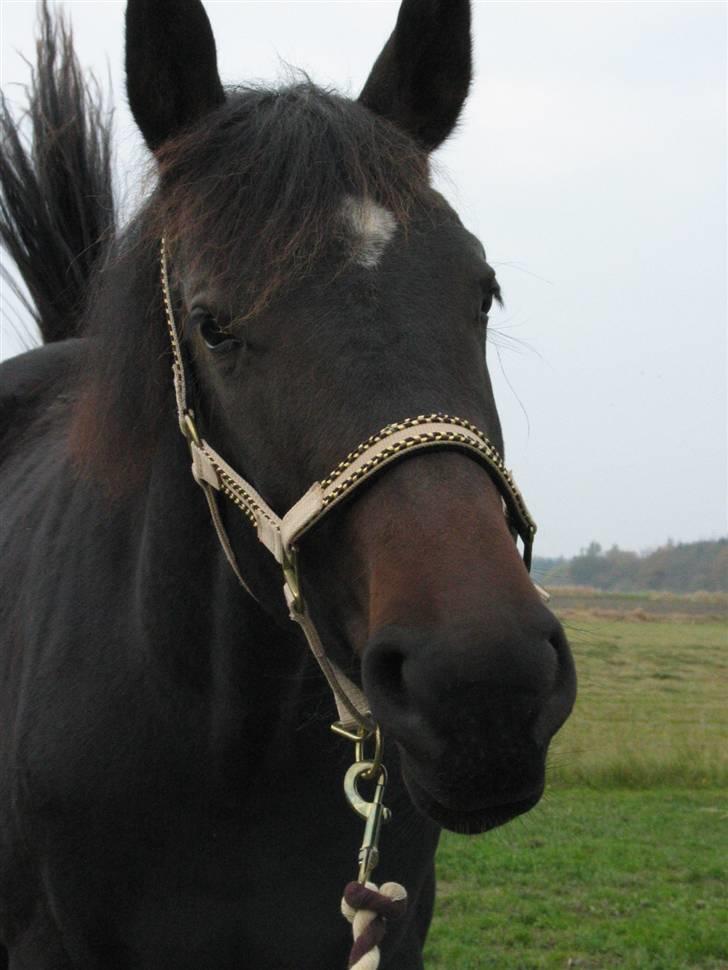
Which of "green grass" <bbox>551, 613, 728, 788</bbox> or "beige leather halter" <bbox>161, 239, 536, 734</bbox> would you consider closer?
"beige leather halter" <bbox>161, 239, 536, 734</bbox>

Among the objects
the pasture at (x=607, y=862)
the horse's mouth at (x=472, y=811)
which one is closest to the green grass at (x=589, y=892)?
the pasture at (x=607, y=862)

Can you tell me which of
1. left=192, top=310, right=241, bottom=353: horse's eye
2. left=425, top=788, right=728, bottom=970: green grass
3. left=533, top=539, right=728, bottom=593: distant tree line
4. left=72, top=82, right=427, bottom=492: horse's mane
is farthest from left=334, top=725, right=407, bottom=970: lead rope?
left=533, top=539, right=728, bottom=593: distant tree line

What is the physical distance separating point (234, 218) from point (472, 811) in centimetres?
128

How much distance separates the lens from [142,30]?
2.61 m

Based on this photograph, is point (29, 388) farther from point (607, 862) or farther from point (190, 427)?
point (607, 862)

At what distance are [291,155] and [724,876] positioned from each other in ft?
24.8

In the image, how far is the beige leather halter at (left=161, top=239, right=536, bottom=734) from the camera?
1.91 metres

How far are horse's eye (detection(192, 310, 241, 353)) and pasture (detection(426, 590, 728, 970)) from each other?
1041 mm

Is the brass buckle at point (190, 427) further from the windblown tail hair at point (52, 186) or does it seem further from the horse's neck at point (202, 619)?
the windblown tail hair at point (52, 186)

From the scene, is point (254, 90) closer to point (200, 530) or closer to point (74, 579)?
point (200, 530)

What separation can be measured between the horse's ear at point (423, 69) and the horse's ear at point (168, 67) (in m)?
0.41

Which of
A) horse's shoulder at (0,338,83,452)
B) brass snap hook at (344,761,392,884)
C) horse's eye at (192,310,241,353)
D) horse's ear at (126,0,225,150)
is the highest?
horse's ear at (126,0,225,150)

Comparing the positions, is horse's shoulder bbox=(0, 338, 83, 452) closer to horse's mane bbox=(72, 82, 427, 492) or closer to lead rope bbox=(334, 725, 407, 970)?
horse's mane bbox=(72, 82, 427, 492)

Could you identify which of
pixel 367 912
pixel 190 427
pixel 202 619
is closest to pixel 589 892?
pixel 202 619
